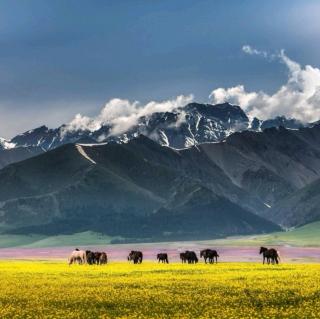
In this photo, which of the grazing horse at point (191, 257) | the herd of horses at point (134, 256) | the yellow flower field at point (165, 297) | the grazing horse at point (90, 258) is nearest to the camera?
the yellow flower field at point (165, 297)

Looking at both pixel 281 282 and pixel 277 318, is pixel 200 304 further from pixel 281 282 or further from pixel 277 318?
pixel 281 282

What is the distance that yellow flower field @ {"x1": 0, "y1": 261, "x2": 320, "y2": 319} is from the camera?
36.7 m

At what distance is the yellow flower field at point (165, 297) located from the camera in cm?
3666

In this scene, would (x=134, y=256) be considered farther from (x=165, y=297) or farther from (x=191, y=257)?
(x=165, y=297)

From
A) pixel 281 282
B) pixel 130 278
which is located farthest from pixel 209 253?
pixel 281 282

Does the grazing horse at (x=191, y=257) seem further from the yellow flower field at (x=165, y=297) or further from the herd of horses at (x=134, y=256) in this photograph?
the yellow flower field at (x=165, y=297)

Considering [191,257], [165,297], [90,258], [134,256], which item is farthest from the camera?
[134,256]

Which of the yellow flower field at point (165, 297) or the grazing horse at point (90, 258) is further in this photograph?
the grazing horse at point (90, 258)

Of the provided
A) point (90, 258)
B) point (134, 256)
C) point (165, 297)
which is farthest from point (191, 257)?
point (165, 297)

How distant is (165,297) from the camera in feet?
141

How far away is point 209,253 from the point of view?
91750 millimetres

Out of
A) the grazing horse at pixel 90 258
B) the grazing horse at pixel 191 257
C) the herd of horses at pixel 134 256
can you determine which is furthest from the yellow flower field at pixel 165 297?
the grazing horse at pixel 191 257

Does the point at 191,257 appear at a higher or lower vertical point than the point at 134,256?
lower

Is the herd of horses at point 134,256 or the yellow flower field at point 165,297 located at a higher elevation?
the herd of horses at point 134,256
